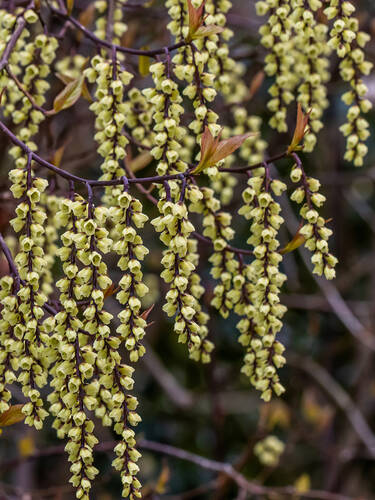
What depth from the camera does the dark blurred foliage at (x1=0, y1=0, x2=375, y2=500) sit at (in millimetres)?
2279

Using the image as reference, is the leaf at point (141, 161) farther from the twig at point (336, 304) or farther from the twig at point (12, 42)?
the twig at point (336, 304)

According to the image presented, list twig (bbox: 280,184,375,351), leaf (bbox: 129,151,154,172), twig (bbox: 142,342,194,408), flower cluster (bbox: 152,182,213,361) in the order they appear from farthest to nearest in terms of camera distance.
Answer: twig (bbox: 142,342,194,408), twig (bbox: 280,184,375,351), leaf (bbox: 129,151,154,172), flower cluster (bbox: 152,182,213,361)

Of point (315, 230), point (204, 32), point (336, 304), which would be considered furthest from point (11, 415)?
point (336, 304)

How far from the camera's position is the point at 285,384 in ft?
8.26

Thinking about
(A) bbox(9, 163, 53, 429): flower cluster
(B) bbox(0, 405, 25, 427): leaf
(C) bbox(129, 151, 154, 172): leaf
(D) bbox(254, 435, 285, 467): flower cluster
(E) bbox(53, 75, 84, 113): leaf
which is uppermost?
(E) bbox(53, 75, 84, 113): leaf

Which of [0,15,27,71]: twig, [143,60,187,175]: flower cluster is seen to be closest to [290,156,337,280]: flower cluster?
[143,60,187,175]: flower cluster

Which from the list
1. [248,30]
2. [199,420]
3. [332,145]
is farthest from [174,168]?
[332,145]

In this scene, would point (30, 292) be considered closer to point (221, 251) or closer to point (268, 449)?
point (221, 251)

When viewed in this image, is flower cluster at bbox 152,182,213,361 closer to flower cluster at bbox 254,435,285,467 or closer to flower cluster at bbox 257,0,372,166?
flower cluster at bbox 257,0,372,166

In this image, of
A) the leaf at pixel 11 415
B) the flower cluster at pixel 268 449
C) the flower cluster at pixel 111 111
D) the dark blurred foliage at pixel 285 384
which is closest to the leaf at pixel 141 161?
the flower cluster at pixel 111 111

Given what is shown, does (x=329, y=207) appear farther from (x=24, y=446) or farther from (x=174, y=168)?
(x=174, y=168)

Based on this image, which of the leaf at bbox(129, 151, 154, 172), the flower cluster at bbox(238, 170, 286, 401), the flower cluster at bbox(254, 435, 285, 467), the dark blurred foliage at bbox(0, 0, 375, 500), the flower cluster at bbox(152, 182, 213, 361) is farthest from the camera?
the dark blurred foliage at bbox(0, 0, 375, 500)

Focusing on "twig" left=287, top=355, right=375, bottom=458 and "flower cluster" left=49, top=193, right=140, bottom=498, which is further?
"twig" left=287, top=355, right=375, bottom=458

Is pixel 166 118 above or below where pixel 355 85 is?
below
